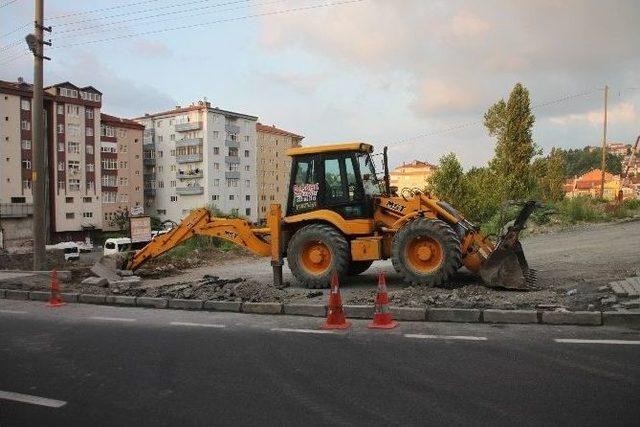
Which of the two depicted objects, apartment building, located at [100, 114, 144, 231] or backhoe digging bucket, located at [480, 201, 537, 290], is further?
apartment building, located at [100, 114, 144, 231]

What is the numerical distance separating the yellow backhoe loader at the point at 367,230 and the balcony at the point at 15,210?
6114 centimetres

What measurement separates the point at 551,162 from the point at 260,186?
188 feet

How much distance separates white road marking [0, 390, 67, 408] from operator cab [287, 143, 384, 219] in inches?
273

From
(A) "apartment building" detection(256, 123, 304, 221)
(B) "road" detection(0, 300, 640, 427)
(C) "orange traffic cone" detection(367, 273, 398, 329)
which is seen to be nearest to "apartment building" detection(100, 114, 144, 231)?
(A) "apartment building" detection(256, 123, 304, 221)

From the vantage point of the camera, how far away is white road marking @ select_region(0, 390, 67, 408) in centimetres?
490

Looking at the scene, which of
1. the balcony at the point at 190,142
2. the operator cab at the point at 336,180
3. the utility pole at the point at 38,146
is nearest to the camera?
the operator cab at the point at 336,180

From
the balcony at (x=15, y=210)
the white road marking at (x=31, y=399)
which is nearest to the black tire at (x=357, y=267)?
the white road marking at (x=31, y=399)

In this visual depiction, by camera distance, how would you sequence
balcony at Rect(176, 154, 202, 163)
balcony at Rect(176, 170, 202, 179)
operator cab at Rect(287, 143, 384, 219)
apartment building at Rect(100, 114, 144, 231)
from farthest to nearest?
balcony at Rect(176, 170, 202, 179), balcony at Rect(176, 154, 202, 163), apartment building at Rect(100, 114, 144, 231), operator cab at Rect(287, 143, 384, 219)

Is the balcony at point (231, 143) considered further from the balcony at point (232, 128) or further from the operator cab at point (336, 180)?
the operator cab at point (336, 180)

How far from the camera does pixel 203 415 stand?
4.51m

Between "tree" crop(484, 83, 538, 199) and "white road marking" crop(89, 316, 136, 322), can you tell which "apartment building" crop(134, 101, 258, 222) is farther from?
"white road marking" crop(89, 316, 136, 322)

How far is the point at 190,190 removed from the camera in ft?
278

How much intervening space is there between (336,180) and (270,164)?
8951cm

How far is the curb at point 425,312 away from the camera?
7.41m
